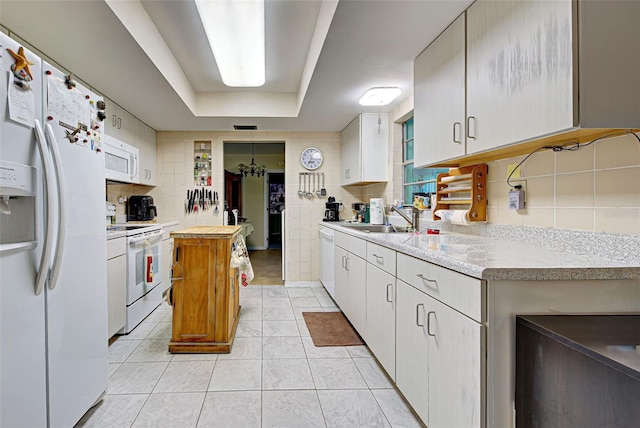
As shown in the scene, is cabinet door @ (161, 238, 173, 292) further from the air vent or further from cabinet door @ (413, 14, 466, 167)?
cabinet door @ (413, 14, 466, 167)

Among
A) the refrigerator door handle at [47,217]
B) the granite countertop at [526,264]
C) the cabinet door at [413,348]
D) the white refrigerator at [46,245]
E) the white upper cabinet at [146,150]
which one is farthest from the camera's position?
the white upper cabinet at [146,150]

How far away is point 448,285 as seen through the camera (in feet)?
4.12

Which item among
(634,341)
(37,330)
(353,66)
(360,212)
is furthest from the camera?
(360,212)

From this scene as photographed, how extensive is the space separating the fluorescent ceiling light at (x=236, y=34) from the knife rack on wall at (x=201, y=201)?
71.7 inches

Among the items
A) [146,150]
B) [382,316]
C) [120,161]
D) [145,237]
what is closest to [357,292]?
[382,316]

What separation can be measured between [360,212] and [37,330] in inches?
131

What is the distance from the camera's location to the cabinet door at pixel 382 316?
1.85m

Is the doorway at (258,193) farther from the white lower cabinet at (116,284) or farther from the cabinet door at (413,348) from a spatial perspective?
the cabinet door at (413,348)

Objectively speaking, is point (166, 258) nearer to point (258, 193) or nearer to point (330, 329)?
point (330, 329)

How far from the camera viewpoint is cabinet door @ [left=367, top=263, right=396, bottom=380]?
1.85 meters

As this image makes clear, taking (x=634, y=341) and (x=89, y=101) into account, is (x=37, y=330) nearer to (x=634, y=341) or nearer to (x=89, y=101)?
(x=89, y=101)

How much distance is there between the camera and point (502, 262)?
1144 mm

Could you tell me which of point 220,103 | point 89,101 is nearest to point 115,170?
point 220,103

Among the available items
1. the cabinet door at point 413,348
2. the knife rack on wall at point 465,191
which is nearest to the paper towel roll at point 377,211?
the knife rack on wall at point 465,191
